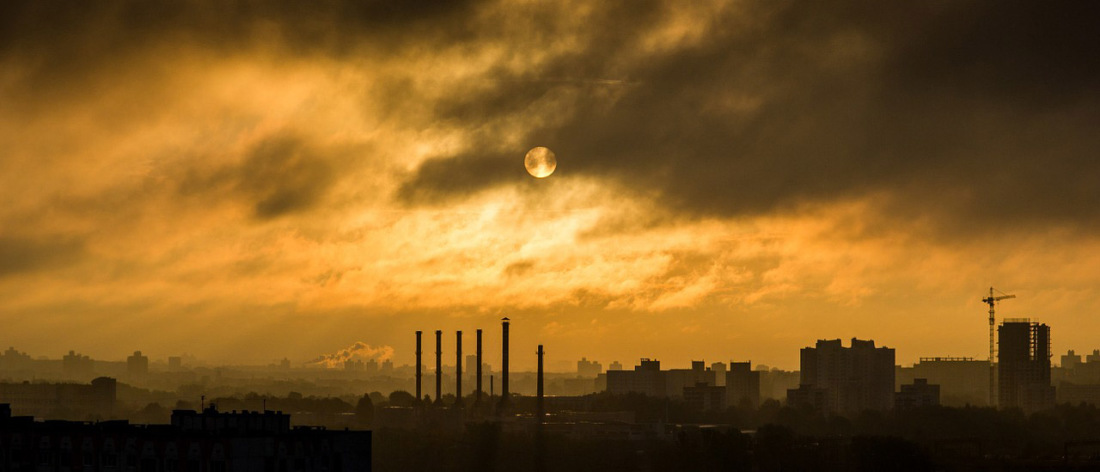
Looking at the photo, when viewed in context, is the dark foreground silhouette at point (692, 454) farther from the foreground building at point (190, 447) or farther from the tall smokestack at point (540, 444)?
the foreground building at point (190, 447)

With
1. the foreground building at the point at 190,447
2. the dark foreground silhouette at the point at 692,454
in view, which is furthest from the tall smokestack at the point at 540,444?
the foreground building at the point at 190,447

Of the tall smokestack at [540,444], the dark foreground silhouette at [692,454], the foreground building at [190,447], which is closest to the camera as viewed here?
the foreground building at [190,447]

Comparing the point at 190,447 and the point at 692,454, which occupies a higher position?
the point at 190,447

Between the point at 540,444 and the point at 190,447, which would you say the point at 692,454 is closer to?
the point at 540,444

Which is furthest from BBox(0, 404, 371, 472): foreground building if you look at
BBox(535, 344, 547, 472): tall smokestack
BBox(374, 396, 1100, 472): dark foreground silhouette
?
BBox(535, 344, 547, 472): tall smokestack

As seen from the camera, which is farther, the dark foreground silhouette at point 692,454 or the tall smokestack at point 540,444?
the tall smokestack at point 540,444

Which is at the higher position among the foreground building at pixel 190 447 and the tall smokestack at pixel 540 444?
the foreground building at pixel 190 447

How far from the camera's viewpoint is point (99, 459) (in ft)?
205

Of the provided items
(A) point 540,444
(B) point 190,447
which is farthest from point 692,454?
(B) point 190,447

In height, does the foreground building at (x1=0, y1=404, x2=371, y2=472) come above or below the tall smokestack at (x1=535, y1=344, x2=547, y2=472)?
above

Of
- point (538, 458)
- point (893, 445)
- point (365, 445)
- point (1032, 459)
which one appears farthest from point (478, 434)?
point (365, 445)

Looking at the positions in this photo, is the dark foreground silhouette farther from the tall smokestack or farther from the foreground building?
the foreground building

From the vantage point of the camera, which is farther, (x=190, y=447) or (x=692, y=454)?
(x=692, y=454)

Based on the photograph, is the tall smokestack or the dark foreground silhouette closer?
the dark foreground silhouette
